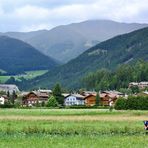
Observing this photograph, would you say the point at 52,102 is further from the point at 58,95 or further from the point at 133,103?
the point at 133,103

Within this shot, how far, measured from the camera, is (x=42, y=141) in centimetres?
3328

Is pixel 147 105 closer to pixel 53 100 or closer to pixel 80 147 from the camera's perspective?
pixel 53 100

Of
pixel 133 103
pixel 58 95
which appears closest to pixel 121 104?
pixel 133 103

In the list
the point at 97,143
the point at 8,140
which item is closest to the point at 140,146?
the point at 97,143

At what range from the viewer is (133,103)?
391 feet

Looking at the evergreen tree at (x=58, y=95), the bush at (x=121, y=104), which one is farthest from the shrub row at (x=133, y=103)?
the evergreen tree at (x=58, y=95)

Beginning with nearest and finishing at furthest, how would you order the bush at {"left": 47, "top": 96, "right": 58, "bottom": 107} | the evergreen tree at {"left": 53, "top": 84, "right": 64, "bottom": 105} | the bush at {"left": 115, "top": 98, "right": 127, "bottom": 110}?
1. the bush at {"left": 115, "top": 98, "right": 127, "bottom": 110}
2. the bush at {"left": 47, "top": 96, "right": 58, "bottom": 107}
3. the evergreen tree at {"left": 53, "top": 84, "right": 64, "bottom": 105}

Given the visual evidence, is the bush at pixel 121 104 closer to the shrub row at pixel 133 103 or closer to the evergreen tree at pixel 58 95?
the shrub row at pixel 133 103

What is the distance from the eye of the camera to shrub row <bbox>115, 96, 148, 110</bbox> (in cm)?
11778

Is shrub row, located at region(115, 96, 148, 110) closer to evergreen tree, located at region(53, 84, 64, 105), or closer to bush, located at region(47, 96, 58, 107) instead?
bush, located at region(47, 96, 58, 107)

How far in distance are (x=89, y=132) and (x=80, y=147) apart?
47.2 feet

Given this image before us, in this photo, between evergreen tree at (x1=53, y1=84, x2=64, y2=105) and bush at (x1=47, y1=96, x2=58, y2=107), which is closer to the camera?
bush at (x1=47, y1=96, x2=58, y2=107)

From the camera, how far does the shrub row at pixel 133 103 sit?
118m

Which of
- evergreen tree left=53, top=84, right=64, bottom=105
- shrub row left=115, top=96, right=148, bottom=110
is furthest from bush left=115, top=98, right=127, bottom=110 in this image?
evergreen tree left=53, top=84, right=64, bottom=105
